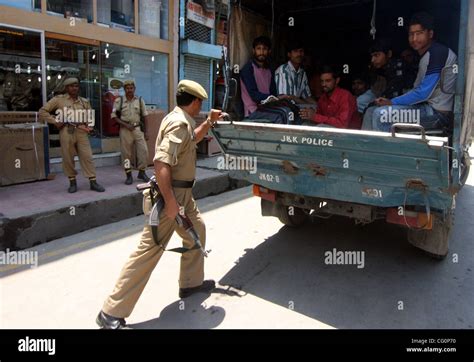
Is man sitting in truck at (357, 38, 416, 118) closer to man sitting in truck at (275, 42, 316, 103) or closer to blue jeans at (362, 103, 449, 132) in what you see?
blue jeans at (362, 103, 449, 132)

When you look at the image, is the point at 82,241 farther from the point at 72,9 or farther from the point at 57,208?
the point at 72,9

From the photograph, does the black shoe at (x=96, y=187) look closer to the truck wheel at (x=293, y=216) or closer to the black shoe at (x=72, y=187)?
the black shoe at (x=72, y=187)

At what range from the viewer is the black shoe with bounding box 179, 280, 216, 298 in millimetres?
3268

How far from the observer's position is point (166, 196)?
2.71m

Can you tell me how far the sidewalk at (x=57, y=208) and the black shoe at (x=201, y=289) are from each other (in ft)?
7.39

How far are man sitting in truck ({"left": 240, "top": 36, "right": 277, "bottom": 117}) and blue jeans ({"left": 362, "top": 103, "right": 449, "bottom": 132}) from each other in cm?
141

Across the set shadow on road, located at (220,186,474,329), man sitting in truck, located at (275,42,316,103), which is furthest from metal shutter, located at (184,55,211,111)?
shadow on road, located at (220,186,474,329)

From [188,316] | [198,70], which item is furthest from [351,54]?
[198,70]

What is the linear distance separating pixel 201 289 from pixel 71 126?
352 centimetres

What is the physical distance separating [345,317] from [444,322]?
2.39 feet

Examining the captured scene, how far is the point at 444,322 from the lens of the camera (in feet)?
9.59

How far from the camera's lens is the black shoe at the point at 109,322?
2.72 m

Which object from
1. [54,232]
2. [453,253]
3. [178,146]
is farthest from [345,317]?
[54,232]

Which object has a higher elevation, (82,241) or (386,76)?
(386,76)
